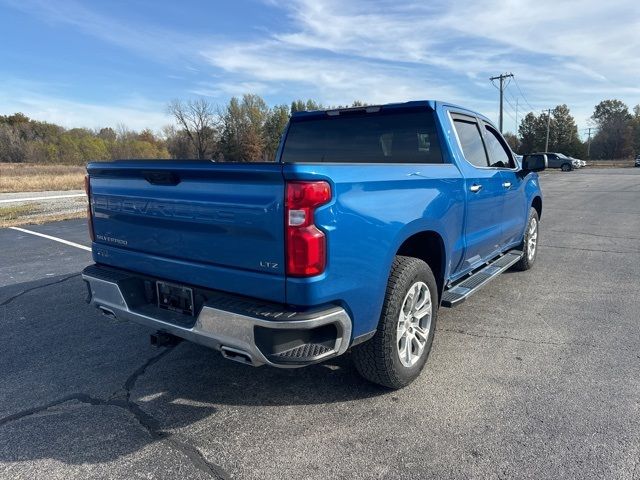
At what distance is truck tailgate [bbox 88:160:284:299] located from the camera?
230cm

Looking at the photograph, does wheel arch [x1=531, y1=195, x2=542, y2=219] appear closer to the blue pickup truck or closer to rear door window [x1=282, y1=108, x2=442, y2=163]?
the blue pickup truck

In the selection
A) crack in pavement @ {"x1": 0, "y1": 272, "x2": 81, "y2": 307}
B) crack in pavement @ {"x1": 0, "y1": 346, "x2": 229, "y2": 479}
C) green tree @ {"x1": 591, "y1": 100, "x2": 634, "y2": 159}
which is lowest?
crack in pavement @ {"x1": 0, "y1": 346, "x2": 229, "y2": 479}

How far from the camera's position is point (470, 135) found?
172 inches

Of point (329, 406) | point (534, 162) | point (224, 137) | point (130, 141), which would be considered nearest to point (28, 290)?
point (329, 406)

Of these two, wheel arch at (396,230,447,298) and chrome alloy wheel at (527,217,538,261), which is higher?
wheel arch at (396,230,447,298)

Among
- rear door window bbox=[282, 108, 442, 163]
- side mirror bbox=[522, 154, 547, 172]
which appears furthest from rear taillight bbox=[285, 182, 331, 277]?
side mirror bbox=[522, 154, 547, 172]

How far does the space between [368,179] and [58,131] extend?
96.1 m

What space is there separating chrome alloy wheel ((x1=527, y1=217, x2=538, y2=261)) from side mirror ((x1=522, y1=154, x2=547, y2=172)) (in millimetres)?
1042

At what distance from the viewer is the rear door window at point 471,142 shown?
414cm

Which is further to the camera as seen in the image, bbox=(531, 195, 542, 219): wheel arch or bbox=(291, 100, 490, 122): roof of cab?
bbox=(531, 195, 542, 219): wheel arch

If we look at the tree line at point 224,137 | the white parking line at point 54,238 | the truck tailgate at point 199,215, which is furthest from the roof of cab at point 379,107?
the tree line at point 224,137

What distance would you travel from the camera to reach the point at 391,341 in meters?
2.84

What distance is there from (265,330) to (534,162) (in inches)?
171

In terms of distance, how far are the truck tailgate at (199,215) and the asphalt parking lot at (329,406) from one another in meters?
0.89
